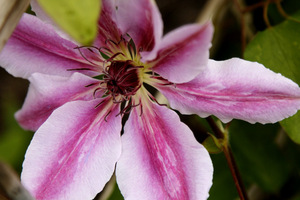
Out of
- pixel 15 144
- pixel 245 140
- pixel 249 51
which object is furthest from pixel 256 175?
pixel 15 144

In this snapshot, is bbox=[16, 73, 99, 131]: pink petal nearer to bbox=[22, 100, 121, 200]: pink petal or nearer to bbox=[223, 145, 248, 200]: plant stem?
bbox=[22, 100, 121, 200]: pink petal

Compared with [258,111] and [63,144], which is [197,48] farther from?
[63,144]

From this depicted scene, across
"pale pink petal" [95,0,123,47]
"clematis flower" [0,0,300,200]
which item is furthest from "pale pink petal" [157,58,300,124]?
"pale pink petal" [95,0,123,47]

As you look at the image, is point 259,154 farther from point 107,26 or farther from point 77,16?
point 77,16

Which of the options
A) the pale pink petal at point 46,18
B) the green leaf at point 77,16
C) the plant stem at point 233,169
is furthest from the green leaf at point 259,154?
the green leaf at point 77,16

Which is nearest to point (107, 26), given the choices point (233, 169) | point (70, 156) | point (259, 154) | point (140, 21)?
point (140, 21)
